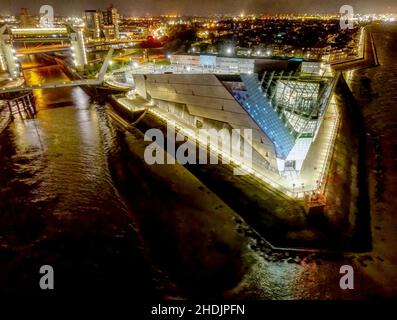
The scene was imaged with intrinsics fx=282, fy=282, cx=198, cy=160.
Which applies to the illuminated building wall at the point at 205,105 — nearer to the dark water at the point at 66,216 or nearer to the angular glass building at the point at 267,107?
the angular glass building at the point at 267,107

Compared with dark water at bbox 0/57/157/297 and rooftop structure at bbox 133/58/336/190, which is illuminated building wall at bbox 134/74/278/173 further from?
dark water at bbox 0/57/157/297

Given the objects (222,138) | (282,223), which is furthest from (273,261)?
(222,138)
